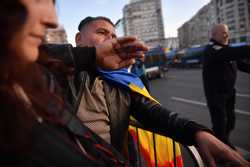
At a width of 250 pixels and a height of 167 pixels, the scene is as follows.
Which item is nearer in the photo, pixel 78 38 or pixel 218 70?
pixel 78 38

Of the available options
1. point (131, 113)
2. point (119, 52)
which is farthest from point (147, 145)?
point (119, 52)

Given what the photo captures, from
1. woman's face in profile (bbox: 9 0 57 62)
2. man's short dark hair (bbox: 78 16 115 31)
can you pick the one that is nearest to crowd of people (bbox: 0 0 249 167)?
woman's face in profile (bbox: 9 0 57 62)

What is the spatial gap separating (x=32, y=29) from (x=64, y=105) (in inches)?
13.9

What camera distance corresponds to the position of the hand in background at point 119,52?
4.05 ft

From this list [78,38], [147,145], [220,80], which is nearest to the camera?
[147,145]

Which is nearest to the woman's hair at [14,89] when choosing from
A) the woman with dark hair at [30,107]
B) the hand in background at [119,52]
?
the woman with dark hair at [30,107]

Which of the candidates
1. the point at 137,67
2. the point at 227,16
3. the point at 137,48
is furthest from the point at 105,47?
the point at 227,16

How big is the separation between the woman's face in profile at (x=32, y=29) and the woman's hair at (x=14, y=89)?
1 centimetres

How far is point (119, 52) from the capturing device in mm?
1305

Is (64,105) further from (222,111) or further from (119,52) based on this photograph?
(222,111)

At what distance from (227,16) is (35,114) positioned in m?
96.9

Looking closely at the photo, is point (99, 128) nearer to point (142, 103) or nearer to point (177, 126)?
point (142, 103)

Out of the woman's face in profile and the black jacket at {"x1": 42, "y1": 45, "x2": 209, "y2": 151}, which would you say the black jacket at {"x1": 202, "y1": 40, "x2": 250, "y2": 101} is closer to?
the black jacket at {"x1": 42, "y1": 45, "x2": 209, "y2": 151}

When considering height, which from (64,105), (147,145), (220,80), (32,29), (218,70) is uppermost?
(32,29)
